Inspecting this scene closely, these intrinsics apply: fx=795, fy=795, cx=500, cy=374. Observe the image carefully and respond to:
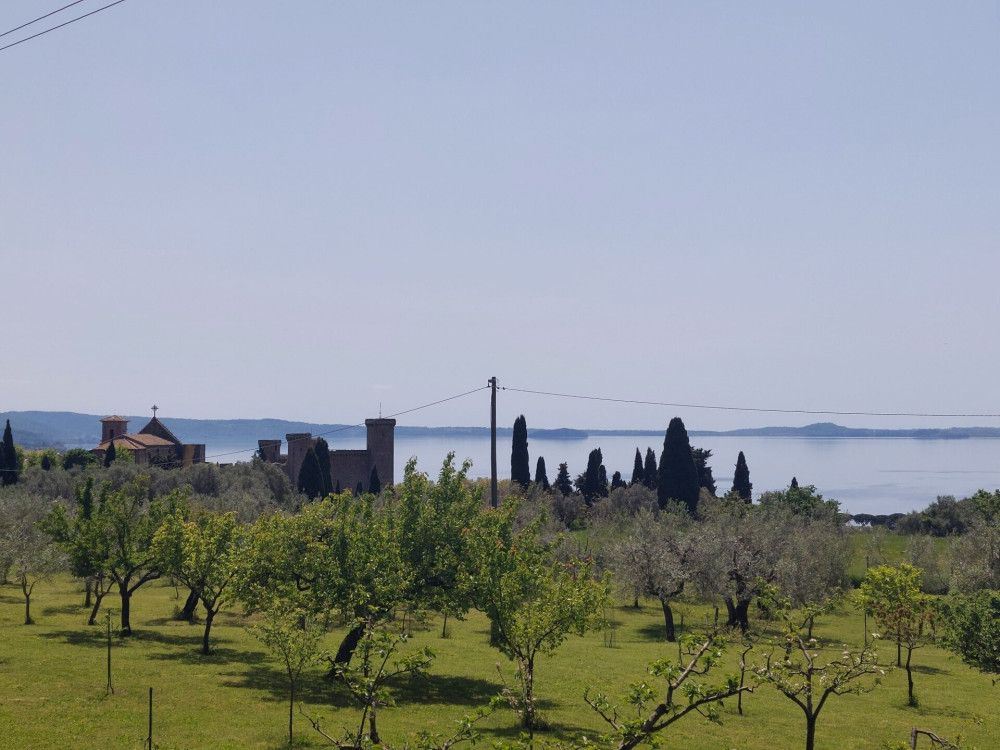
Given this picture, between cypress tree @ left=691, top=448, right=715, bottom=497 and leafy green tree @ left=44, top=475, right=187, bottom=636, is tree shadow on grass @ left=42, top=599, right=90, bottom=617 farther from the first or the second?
cypress tree @ left=691, top=448, right=715, bottom=497

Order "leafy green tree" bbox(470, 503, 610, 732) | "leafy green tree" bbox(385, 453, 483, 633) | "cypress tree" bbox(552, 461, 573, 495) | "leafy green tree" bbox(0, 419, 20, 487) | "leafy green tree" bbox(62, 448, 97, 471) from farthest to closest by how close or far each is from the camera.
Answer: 1. "cypress tree" bbox(552, 461, 573, 495)
2. "leafy green tree" bbox(62, 448, 97, 471)
3. "leafy green tree" bbox(0, 419, 20, 487)
4. "leafy green tree" bbox(385, 453, 483, 633)
5. "leafy green tree" bbox(470, 503, 610, 732)

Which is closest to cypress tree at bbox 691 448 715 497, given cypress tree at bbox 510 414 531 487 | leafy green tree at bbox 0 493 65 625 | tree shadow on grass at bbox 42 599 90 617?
cypress tree at bbox 510 414 531 487

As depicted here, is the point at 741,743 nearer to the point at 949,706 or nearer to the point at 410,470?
the point at 949,706

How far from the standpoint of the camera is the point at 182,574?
37156 millimetres

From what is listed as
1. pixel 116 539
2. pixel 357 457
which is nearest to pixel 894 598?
pixel 116 539

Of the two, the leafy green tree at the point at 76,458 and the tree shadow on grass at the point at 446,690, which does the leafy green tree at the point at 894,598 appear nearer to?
the tree shadow on grass at the point at 446,690

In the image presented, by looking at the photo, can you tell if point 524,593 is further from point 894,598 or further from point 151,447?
point 151,447

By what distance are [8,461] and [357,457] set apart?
52169mm

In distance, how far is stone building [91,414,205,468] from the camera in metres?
123

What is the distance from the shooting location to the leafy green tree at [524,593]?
23.6 metres

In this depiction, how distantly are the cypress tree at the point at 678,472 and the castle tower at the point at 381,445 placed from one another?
5378 cm

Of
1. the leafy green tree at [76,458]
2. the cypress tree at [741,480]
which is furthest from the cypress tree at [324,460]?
the cypress tree at [741,480]

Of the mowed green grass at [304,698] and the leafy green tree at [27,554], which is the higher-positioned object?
the leafy green tree at [27,554]

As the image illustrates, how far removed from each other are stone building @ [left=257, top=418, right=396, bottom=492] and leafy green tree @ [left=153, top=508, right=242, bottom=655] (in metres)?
96.6
